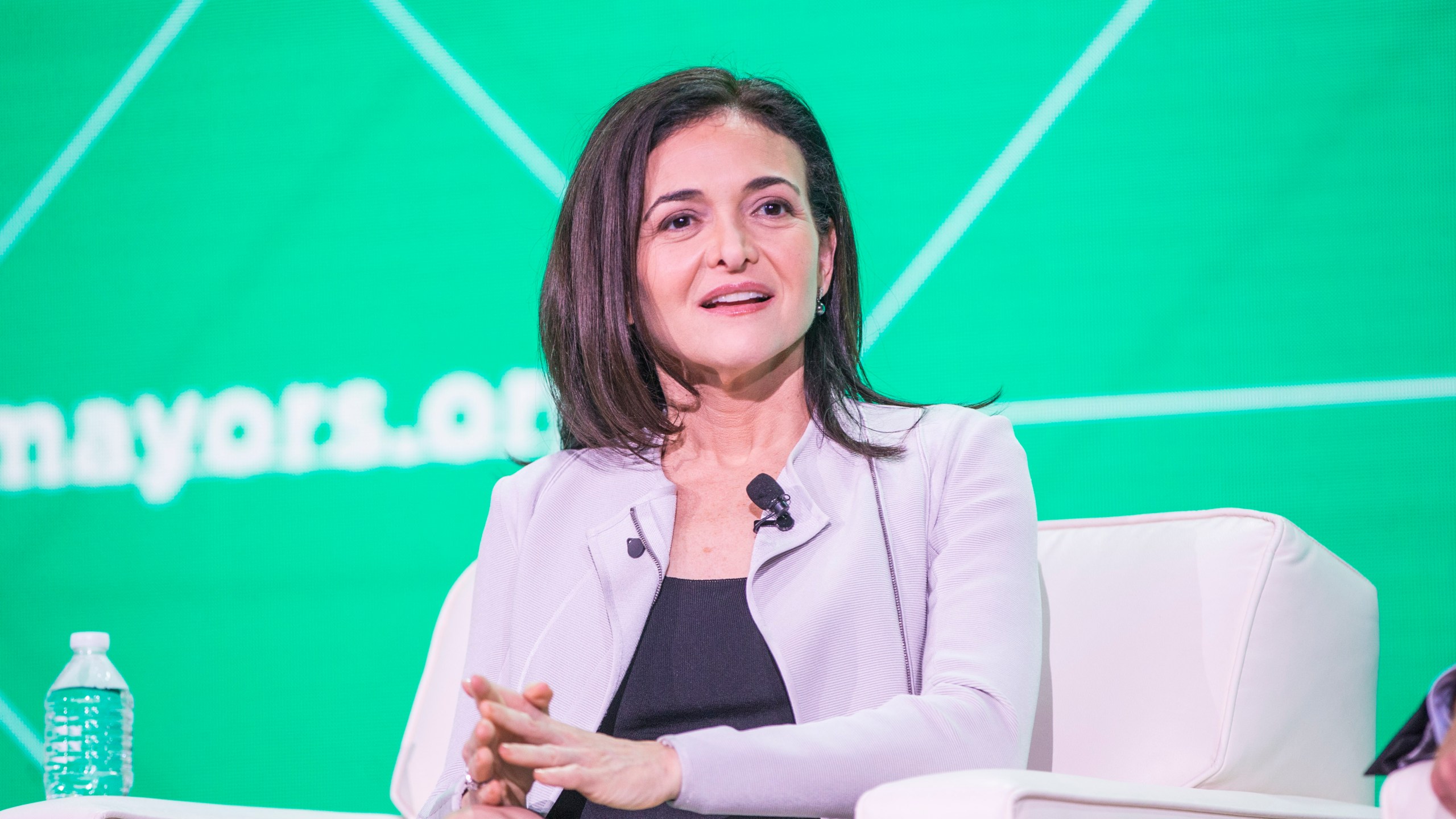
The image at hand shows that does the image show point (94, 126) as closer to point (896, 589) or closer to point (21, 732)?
point (21, 732)

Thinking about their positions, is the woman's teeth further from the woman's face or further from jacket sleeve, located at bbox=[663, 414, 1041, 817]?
jacket sleeve, located at bbox=[663, 414, 1041, 817]

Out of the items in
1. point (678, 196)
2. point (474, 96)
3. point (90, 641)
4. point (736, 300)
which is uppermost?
point (474, 96)

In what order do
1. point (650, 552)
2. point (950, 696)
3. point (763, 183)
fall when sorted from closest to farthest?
point (950, 696), point (650, 552), point (763, 183)

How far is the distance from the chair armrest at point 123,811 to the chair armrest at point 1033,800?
86 centimetres

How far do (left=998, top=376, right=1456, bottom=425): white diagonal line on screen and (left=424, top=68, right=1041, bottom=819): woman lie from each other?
0.67 meters

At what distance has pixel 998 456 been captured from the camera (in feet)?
5.42

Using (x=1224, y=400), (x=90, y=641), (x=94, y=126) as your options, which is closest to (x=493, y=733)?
(x=1224, y=400)

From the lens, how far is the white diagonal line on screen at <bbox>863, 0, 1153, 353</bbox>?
2.57 meters

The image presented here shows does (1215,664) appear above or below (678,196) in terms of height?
below

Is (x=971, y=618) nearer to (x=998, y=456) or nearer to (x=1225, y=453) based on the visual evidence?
(x=998, y=456)

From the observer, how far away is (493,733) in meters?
1.27

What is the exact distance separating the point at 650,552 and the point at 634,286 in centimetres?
37

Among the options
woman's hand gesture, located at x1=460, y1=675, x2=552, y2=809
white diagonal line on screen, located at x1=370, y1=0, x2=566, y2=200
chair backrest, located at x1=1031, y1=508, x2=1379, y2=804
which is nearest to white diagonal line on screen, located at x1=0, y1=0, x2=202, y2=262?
white diagonal line on screen, located at x1=370, y1=0, x2=566, y2=200

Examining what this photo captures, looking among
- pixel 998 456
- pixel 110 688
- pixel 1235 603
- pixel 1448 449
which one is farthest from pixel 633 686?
pixel 110 688
